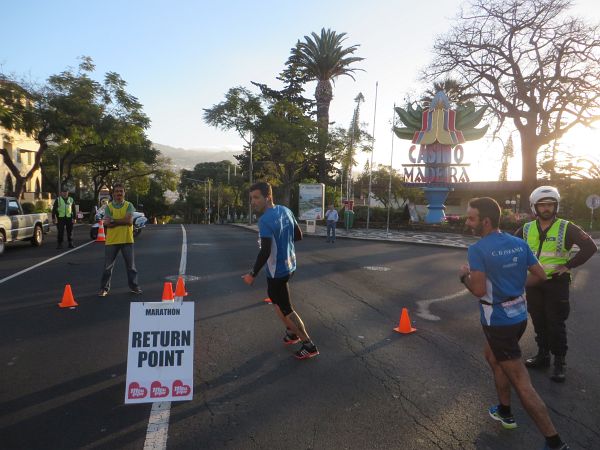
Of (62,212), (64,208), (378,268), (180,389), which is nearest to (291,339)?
(180,389)

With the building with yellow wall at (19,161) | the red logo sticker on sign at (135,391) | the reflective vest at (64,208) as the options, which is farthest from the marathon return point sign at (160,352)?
the building with yellow wall at (19,161)

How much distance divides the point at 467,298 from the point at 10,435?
751 centimetres

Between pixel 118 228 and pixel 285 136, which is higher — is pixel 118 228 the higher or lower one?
the lower one

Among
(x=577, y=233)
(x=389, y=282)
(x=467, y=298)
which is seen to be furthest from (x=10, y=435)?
(x=389, y=282)

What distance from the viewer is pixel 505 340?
3.32 metres

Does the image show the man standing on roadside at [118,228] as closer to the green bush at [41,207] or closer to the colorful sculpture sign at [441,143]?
the colorful sculpture sign at [441,143]

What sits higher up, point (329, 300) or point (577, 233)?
point (577, 233)

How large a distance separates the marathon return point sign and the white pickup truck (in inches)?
473

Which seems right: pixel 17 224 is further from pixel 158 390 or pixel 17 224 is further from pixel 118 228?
pixel 158 390

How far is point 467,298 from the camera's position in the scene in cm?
889

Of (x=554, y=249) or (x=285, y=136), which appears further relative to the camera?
(x=285, y=136)

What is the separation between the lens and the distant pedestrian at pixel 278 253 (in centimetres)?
490

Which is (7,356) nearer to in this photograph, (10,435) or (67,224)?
(10,435)

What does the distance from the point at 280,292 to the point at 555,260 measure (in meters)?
2.74
